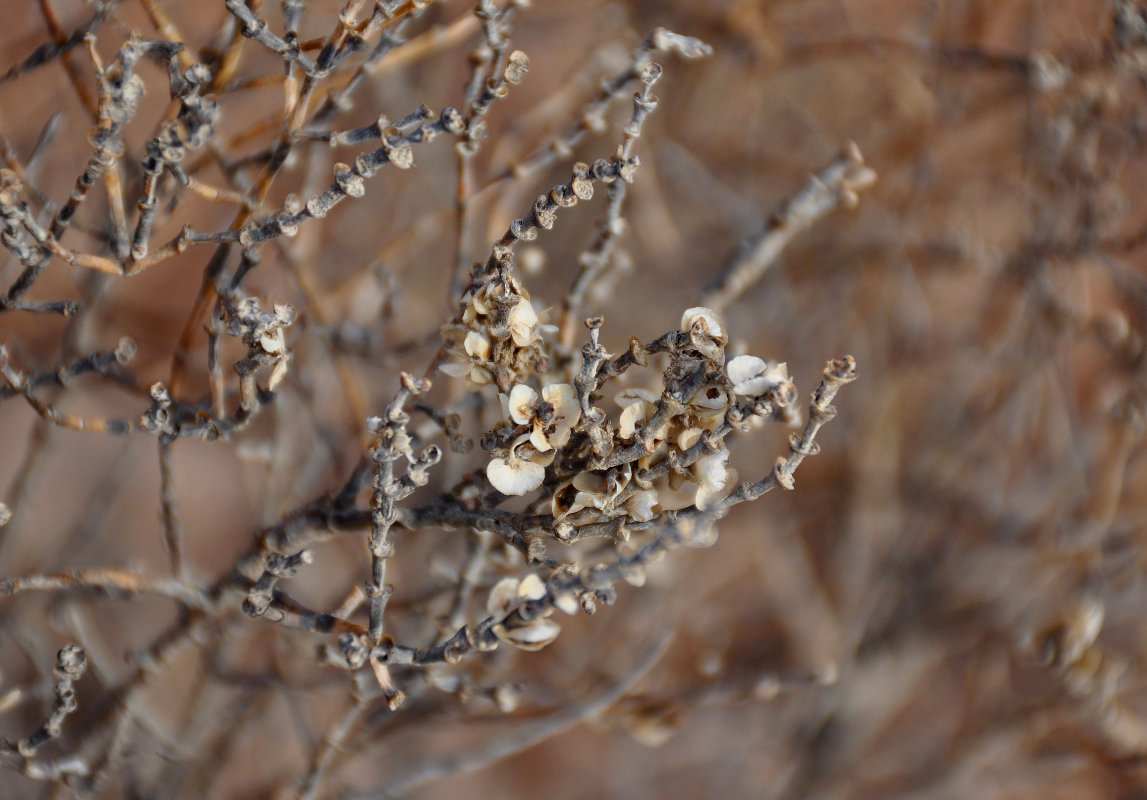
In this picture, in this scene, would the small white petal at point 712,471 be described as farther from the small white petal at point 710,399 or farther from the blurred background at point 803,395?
the blurred background at point 803,395

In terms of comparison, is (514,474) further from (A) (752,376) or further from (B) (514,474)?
(A) (752,376)

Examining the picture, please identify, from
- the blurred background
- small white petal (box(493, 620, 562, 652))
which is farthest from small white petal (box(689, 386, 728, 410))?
the blurred background

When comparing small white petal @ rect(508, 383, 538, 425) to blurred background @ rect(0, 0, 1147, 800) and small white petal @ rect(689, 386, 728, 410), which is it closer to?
small white petal @ rect(689, 386, 728, 410)

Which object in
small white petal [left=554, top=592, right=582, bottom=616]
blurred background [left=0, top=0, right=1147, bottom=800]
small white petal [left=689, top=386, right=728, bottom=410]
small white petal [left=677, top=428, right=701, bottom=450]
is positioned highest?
small white petal [left=689, top=386, right=728, bottom=410]

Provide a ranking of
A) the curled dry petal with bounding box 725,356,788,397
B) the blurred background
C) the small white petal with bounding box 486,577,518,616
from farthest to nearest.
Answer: the blurred background
the small white petal with bounding box 486,577,518,616
the curled dry petal with bounding box 725,356,788,397

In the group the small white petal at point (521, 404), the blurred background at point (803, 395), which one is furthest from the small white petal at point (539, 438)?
the blurred background at point (803, 395)

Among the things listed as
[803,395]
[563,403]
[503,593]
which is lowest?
[803,395]

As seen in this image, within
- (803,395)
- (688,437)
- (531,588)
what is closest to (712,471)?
(688,437)
